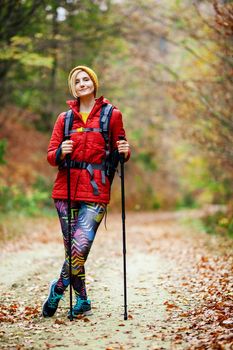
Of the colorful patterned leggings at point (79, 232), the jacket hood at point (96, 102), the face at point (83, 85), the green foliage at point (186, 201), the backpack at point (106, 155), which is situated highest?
the face at point (83, 85)

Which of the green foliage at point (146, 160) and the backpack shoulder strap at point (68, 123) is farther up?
the green foliage at point (146, 160)

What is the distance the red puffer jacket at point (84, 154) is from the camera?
19.5ft

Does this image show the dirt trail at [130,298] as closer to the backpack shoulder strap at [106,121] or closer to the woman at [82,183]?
the woman at [82,183]

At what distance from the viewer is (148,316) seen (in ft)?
20.0

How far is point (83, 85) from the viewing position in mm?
6250

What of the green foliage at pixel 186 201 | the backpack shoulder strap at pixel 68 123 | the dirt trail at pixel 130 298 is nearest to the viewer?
the dirt trail at pixel 130 298

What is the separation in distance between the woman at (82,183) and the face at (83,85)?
16 mm

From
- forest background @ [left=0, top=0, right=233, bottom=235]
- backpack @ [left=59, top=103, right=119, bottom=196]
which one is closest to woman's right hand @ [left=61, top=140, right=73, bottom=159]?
backpack @ [left=59, top=103, right=119, bottom=196]

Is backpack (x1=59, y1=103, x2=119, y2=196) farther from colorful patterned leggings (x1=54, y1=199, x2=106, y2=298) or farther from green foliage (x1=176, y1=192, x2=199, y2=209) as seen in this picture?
green foliage (x1=176, y1=192, x2=199, y2=209)

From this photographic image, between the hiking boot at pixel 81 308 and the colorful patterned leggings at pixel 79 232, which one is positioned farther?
the hiking boot at pixel 81 308

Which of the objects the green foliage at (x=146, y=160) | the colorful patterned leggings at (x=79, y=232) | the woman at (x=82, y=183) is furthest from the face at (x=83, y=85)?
the green foliage at (x=146, y=160)

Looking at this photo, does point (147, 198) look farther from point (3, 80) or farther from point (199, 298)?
point (199, 298)

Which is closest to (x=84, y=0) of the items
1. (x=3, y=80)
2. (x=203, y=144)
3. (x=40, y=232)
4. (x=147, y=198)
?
(x=3, y=80)

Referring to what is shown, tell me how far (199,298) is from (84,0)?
428 inches
